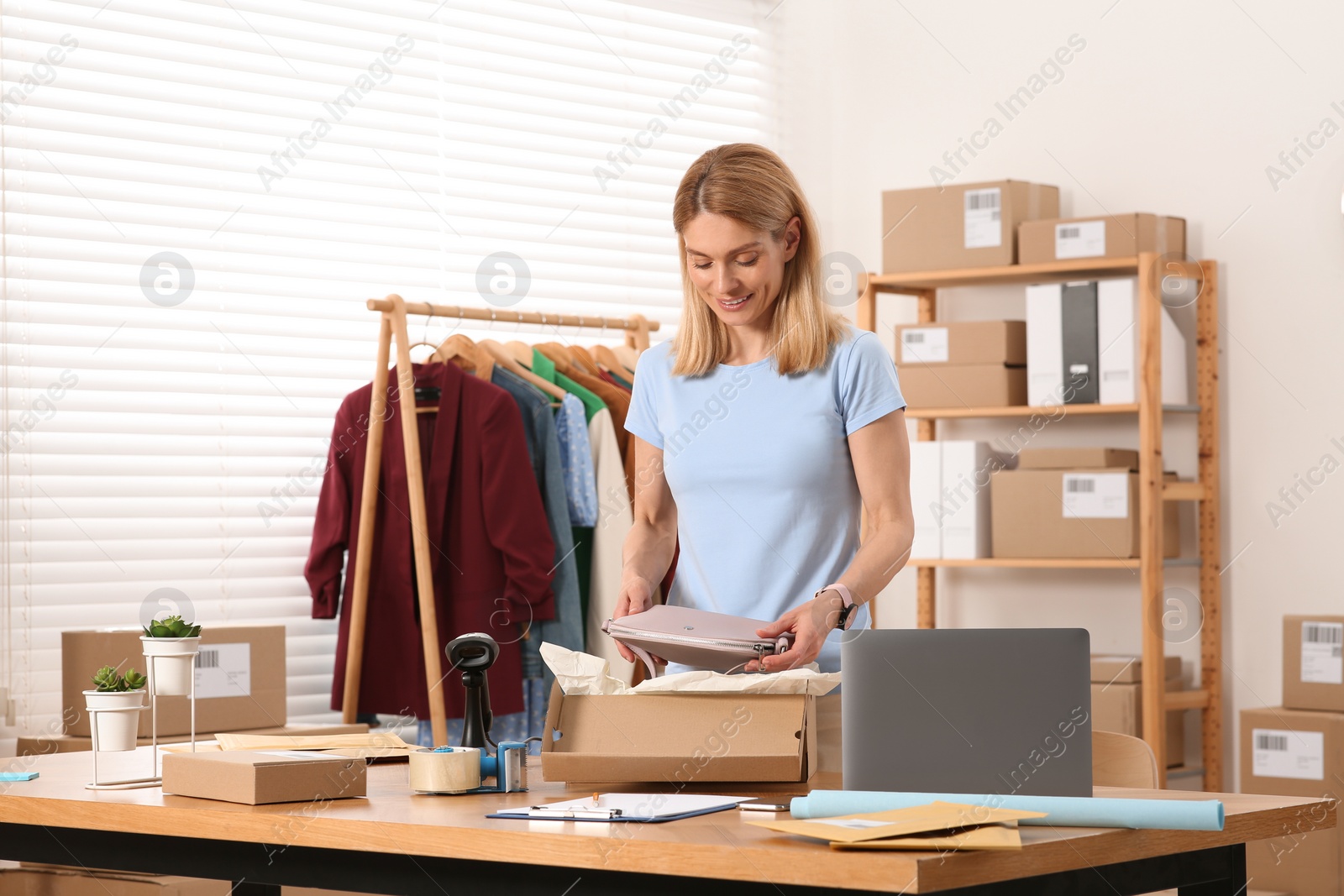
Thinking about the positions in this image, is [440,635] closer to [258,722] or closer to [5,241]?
[258,722]

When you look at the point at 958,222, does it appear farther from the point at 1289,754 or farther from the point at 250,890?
the point at 250,890

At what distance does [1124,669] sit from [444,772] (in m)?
2.61

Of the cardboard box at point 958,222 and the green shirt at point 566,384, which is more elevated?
the cardboard box at point 958,222

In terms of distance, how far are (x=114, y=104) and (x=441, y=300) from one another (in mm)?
996

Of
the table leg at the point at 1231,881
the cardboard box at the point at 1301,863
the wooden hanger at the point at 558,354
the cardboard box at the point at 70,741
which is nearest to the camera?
the table leg at the point at 1231,881

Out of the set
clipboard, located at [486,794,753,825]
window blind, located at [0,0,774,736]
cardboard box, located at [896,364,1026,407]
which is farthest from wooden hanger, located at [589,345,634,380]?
clipboard, located at [486,794,753,825]

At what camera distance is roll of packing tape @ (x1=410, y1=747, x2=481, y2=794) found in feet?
5.17

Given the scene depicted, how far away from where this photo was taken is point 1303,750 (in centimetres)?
337

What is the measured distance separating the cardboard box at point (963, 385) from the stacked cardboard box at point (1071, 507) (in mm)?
177

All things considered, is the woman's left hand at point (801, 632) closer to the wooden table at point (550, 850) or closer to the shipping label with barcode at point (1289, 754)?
the wooden table at point (550, 850)

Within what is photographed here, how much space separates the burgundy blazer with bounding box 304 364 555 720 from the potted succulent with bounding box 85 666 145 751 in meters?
1.39

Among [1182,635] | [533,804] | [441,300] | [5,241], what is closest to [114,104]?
[5,241]

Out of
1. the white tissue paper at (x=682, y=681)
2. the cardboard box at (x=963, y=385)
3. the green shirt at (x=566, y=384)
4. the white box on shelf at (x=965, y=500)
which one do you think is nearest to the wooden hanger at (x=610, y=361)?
the green shirt at (x=566, y=384)

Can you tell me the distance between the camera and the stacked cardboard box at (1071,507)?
3.79m
